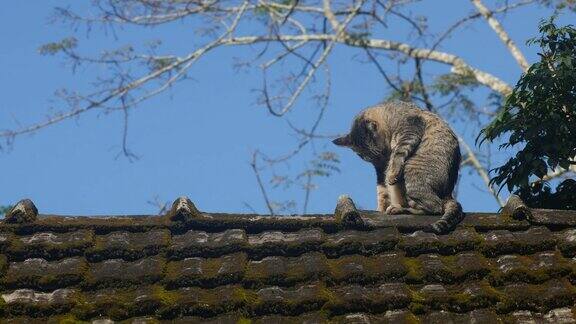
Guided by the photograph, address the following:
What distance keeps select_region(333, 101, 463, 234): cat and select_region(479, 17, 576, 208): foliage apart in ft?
1.22

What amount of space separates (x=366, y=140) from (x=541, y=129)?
76.6 inches

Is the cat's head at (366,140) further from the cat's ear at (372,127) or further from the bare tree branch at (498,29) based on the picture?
the bare tree branch at (498,29)

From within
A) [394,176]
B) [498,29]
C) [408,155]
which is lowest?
[394,176]

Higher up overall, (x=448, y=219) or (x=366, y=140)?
(x=366, y=140)

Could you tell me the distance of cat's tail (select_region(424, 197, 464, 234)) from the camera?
5992mm

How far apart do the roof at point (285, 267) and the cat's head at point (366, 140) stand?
2.64 metres

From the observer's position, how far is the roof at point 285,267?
16.5 feet

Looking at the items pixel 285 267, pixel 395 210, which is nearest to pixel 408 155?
pixel 395 210

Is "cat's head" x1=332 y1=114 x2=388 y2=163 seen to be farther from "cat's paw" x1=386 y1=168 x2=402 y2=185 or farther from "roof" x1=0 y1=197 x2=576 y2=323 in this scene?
"roof" x1=0 y1=197 x2=576 y2=323

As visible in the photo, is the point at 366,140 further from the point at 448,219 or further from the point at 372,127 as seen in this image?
the point at 448,219

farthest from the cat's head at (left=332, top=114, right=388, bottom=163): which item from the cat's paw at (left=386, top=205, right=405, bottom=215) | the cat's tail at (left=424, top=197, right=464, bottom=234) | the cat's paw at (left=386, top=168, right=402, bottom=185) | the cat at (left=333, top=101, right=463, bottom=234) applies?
the cat's tail at (left=424, top=197, right=464, bottom=234)

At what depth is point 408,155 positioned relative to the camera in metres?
8.03

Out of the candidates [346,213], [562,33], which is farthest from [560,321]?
[562,33]

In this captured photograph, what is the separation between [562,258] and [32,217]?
9.18ft
